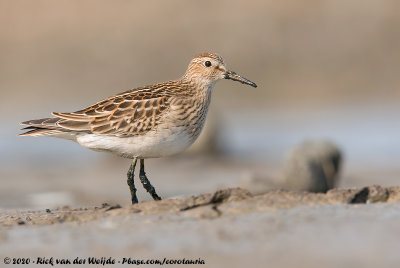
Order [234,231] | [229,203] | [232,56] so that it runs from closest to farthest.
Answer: [234,231] < [229,203] < [232,56]

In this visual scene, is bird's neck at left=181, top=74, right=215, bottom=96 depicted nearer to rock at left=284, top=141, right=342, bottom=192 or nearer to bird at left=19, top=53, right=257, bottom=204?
bird at left=19, top=53, right=257, bottom=204

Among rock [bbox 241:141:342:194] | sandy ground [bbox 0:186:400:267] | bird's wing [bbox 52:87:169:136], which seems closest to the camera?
sandy ground [bbox 0:186:400:267]

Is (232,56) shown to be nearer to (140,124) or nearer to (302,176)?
(302,176)

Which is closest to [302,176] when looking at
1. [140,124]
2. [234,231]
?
[140,124]

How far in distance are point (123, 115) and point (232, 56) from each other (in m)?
17.1

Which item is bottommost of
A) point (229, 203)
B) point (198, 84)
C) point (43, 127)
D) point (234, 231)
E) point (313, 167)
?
point (234, 231)

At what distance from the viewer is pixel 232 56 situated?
26.2 m

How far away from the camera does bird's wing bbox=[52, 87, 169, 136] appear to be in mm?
9211

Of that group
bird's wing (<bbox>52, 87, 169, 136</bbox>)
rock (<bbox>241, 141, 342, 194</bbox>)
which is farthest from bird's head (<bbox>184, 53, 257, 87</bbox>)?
rock (<bbox>241, 141, 342, 194</bbox>)

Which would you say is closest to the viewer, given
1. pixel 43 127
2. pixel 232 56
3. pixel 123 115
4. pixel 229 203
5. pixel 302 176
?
pixel 229 203

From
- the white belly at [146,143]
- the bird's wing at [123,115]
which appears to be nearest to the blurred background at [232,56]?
Result: the bird's wing at [123,115]

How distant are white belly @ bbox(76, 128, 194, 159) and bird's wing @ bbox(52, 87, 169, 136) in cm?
7

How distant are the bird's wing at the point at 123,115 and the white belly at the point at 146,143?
0.07 m

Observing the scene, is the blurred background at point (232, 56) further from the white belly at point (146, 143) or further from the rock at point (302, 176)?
the white belly at point (146, 143)
